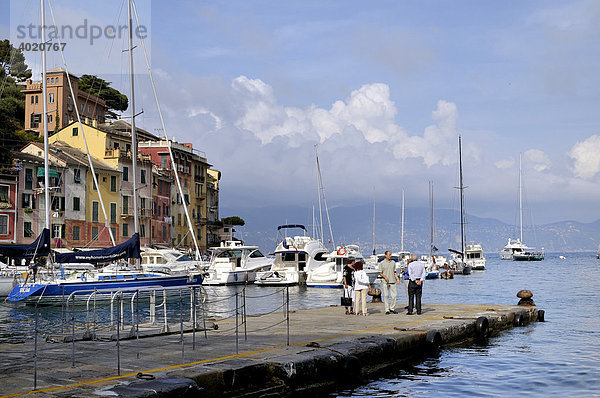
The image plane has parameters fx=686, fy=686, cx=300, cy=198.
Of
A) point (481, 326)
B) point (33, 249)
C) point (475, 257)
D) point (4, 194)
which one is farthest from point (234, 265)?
point (475, 257)

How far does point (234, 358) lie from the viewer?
13461mm

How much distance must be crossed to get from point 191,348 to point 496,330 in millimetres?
12668

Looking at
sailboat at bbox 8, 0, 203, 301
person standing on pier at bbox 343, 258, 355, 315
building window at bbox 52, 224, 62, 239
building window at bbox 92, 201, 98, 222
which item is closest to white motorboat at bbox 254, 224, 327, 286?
sailboat at bbox 8, 0, 203, 301

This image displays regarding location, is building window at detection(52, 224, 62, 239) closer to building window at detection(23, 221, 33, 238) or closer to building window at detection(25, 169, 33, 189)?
building window at detection(23, 221, 33, 238)

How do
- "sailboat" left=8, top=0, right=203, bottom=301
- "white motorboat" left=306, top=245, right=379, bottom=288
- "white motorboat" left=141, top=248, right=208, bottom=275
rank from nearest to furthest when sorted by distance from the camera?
1. "sailboat" left=8, top=0, right=203, bottom=301
2. "white motorboat" left=306, top=245, right=379, bottom=288
3. "white motorboat" left=141, top=248, right=208, bottom=275

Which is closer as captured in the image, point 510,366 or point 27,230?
point 510,366

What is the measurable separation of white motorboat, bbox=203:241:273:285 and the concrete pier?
128 feet

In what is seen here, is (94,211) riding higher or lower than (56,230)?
higher

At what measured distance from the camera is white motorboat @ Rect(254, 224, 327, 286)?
58000 mm

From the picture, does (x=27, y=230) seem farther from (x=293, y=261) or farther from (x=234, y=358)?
(x=234, y=358)

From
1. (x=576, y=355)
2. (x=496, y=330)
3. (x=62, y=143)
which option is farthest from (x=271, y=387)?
(x=62, y=143)

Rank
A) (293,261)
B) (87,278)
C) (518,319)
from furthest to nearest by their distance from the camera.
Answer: (293,261) < (87,278) < (518,319)

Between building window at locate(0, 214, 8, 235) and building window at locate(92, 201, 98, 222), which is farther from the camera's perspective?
building window at locate(92, 201, 98, 222)

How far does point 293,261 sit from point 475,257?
55.6 m
